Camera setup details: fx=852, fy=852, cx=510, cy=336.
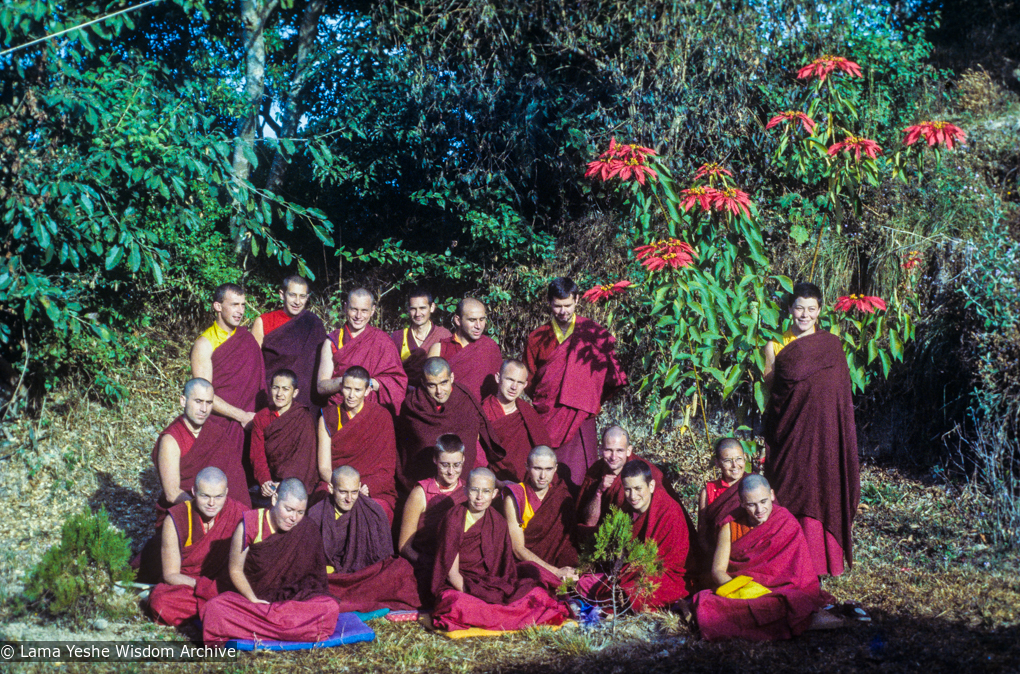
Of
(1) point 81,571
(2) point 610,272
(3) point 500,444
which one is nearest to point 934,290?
(2) point 610,272

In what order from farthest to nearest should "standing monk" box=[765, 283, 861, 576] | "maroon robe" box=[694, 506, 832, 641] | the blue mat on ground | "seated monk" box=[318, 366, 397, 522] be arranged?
"seated monk" box=[318, 366, 397, 522], "standing monk" box=[765, 283, 861, 576], "maroon robe" box=[694, 506, 832, 641], the blue mat on ground

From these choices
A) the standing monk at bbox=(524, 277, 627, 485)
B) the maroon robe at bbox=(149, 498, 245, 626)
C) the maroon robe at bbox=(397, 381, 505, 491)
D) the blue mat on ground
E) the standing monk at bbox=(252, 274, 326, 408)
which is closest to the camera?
the blue mat on ground

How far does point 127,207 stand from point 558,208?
4.06 meters

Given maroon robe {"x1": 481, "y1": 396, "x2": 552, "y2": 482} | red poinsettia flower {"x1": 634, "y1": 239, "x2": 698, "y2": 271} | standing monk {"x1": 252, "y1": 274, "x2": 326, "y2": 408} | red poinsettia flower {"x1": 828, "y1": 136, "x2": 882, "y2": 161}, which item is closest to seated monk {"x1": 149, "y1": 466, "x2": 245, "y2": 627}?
standing monk {"x1": 252, "y1": 274, "x2": 326, "y2": 408}

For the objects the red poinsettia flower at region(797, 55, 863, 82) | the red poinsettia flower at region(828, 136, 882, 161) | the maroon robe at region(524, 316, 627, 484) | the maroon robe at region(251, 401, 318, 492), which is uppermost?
the red poinsettia flower at region(797, 55, 863, 82)

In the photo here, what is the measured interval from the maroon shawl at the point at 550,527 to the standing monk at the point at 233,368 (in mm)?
1819

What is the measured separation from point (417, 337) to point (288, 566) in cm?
221

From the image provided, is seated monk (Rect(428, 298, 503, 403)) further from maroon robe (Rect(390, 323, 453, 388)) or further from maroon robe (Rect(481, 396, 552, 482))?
maroon robe (Rect(481, 396, 552, 482))

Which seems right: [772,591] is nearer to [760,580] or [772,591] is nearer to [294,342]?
[760,580]

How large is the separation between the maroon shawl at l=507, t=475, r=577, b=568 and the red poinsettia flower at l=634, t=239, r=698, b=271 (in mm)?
1473

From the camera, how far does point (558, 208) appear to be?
8.74 metres

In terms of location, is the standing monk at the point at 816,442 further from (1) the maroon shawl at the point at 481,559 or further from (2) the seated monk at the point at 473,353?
(2) the seated monk at the point at 473,353

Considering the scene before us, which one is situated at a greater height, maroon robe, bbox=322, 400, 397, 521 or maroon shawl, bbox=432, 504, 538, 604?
maroon robe, bbox=322, 400, 397, 521

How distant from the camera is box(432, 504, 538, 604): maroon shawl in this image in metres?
4.62
